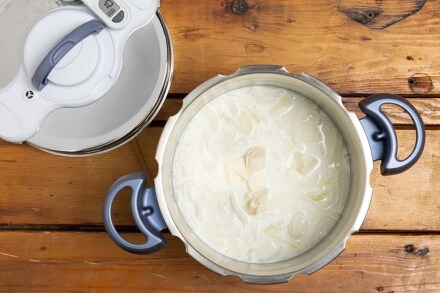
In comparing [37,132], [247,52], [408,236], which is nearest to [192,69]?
[247,52]

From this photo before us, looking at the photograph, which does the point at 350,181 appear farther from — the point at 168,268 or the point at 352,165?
the point at 168,268

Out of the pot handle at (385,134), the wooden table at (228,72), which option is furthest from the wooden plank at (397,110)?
the pot handle at (385,134)

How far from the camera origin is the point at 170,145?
2.29ft

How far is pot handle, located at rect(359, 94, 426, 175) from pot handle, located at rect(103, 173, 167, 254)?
238mm

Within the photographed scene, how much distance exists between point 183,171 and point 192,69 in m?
0.14

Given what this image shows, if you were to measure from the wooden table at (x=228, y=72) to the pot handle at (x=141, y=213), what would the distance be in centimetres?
11

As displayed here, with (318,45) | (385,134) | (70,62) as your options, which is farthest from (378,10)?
(70,62)

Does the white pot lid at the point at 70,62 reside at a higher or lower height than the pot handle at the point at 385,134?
higher

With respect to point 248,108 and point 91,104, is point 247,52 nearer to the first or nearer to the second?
point 248,108

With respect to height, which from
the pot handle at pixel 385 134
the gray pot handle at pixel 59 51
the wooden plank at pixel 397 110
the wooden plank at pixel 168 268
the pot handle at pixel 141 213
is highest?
the gray pot handle at pixel 59 51

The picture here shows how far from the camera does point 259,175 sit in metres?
0.72

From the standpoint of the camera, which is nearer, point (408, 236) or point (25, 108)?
point (25, 108)

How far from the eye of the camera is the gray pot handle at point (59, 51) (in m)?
0.64

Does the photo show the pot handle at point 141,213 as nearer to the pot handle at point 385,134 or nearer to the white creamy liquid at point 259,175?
the white creamy liquid at point 259,175
